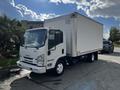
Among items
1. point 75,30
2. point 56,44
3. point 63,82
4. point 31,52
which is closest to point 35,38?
point 31,52

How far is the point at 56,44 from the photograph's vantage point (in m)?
8.66

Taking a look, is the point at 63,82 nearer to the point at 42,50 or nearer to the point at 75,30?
the point at 42,50

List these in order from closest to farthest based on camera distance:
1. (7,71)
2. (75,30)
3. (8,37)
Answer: (75,30)
(7,71)
(8,37)

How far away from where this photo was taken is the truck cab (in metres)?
7.91

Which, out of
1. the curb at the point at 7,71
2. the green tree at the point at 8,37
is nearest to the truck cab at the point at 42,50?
the curb at the point at 7,71

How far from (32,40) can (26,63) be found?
116 cm

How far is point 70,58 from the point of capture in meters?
10.2

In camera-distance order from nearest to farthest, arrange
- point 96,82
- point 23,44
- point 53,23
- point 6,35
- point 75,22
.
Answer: point 96,82, point 23,44, point 75,22, point 53,23, point 6,35

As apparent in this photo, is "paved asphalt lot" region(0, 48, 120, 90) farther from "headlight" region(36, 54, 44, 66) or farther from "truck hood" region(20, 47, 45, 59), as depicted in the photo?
"truck hood" region(20, 47, 45, 59)

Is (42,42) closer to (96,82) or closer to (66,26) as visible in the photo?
(66,26)

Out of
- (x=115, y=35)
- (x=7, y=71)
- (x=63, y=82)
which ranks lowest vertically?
(x=63, y=82)

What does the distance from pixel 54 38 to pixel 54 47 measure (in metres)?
0.44

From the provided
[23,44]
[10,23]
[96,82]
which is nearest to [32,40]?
[23,44]

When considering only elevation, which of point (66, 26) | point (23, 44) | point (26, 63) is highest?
point (66, 26)
